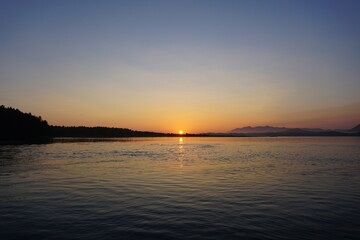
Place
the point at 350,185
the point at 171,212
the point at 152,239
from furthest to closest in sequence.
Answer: the point at 350,185 < the point at 171,212 < the point at 152,239

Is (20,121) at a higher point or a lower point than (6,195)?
higher

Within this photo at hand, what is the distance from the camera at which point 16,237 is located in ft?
36.3

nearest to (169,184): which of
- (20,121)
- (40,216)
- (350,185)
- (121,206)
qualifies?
(121,206)

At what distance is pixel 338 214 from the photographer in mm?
14688

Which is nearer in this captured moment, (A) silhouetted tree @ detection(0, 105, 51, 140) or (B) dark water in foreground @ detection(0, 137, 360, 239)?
(B) dark water in foreground @ detection(0, 137, 360, 239)

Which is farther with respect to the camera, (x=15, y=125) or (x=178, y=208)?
(x=15, y=125)

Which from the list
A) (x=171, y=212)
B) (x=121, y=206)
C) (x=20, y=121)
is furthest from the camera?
(x=20, y=121)

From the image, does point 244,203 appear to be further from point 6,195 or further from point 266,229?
point 6,195

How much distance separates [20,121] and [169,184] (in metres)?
127

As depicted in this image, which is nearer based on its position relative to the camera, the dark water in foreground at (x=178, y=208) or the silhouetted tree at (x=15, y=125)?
the dark water in foreground at (x=178, y=208)

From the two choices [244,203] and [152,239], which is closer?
[152,239]

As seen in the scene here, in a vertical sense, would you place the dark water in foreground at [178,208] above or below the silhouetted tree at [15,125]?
below

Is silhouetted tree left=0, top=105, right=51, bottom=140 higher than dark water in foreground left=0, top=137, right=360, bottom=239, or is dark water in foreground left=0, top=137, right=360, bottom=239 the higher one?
silhouetted tree left=0, top=105, right=51, bottom=140

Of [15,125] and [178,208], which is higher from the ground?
[15,125]
